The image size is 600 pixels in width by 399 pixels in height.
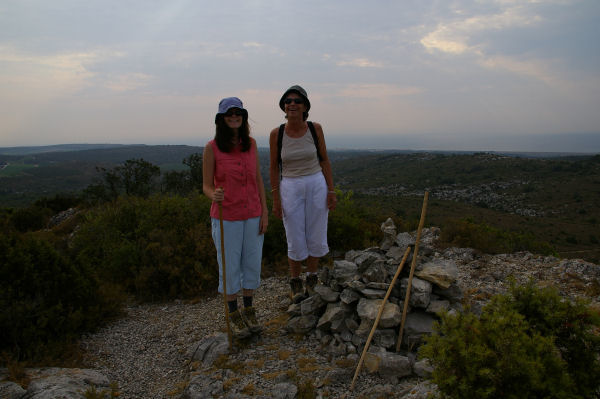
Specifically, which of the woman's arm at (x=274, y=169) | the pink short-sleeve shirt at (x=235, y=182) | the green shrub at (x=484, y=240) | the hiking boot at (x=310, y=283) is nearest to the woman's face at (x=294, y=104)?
the woman's arm at (x=274, y=169)

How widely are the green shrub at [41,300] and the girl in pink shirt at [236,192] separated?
2.14 m

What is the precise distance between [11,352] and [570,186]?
5048 cm

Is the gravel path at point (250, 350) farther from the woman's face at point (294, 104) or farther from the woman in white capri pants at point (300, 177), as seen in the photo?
the woman's face at point (294, 104)

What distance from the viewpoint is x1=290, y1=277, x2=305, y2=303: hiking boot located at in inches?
171

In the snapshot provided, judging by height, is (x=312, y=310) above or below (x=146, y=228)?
below

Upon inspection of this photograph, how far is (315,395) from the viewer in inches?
116

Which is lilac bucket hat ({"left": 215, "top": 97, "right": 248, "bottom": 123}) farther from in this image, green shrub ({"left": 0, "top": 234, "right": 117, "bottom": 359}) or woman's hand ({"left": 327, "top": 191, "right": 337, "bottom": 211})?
green shrub ({"left": 0, "top": 234, "right": 117, "bottom": 359})

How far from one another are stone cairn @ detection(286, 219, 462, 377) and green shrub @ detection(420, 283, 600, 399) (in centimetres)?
109

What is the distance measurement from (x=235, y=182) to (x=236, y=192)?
0.10 m

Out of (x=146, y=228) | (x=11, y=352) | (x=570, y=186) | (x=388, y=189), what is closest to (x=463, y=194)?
(x=388, y=189)

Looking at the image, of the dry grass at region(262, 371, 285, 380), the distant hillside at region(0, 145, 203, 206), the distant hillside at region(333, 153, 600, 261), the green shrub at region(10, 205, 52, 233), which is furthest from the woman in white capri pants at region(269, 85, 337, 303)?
the distant hillside at region(0, 145, 203, 206)

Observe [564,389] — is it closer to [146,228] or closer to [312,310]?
[312,310]

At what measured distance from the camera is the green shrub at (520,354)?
1.88 metres

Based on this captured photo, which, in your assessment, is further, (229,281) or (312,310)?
(312,310)
